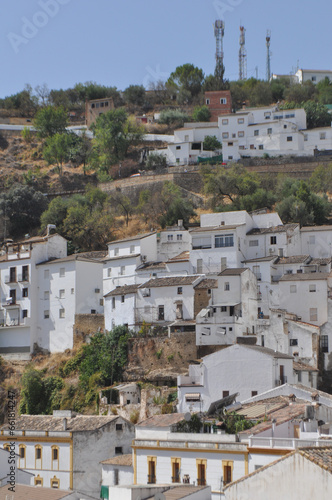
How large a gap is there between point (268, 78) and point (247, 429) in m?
97.3

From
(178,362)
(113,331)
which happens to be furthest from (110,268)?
(178,362)

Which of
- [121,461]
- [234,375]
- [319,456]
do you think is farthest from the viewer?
[234,375]

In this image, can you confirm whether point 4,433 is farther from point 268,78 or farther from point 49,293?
point 268,78

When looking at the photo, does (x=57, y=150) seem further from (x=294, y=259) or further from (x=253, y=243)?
(x=294, y=259)

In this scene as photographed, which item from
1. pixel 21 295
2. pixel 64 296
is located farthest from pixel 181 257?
pixel 21 295

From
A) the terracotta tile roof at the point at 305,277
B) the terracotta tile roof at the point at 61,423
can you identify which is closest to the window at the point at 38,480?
the terracotta tile roof at the point at 61,423

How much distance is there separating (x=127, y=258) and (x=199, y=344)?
39.4 ft

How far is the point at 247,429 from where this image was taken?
4100 cm

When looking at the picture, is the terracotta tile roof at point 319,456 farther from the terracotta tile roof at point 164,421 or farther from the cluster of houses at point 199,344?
the terracotta tile roof at point 164,421

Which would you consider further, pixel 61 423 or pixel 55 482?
pixel 61 423

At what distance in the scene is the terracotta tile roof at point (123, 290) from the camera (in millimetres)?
63966

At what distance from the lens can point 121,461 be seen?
45.8 metres

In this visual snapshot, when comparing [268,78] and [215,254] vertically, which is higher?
[268,78]

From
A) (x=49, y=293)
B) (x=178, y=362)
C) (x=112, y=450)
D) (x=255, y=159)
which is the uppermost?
(x=255, y=159)
